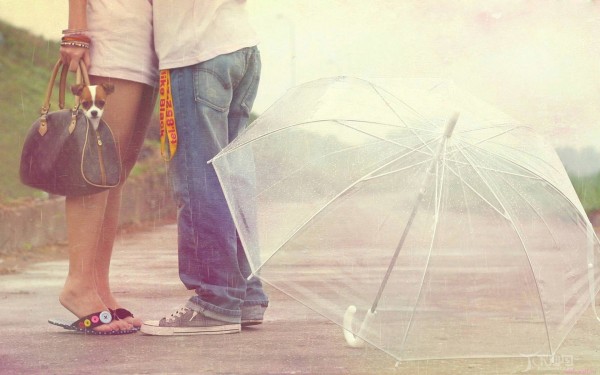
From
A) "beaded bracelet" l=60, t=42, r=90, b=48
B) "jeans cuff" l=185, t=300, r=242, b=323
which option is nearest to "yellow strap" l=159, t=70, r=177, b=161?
"beaded bracelet" l=60, t=42, r=90, b=48

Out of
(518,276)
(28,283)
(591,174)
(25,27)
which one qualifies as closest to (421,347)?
(518,276)

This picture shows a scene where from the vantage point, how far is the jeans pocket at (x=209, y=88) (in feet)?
14.0

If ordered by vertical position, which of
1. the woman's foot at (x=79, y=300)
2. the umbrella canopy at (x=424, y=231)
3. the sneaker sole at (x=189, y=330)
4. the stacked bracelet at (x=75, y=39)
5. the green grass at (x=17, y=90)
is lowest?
the sneaker sole at (x=189, y=330)

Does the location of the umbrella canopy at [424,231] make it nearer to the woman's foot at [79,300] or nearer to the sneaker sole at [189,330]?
the sneaker sole at [189,330]

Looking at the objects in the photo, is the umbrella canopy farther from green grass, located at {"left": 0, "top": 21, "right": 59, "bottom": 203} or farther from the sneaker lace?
green grass, located at {"left": 0, "top": 21, "right": 59, "bottom": 203}

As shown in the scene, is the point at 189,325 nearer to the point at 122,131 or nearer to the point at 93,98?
the point at 122,131

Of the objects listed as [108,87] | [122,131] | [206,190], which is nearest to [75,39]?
[108,87]

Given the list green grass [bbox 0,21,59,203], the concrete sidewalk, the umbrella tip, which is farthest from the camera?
green grass [bbox 0,21,59,203]

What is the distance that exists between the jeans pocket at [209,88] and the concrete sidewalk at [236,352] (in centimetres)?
89

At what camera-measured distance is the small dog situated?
420cm

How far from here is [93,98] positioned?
4.21 metres

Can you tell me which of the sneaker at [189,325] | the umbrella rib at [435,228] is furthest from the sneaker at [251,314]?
the umbrella rib at [435,228]

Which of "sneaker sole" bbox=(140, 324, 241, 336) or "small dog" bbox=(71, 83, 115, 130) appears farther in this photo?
"sneaker sole" bbox=(140, 324, 241, 336)

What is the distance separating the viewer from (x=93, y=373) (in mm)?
3631
